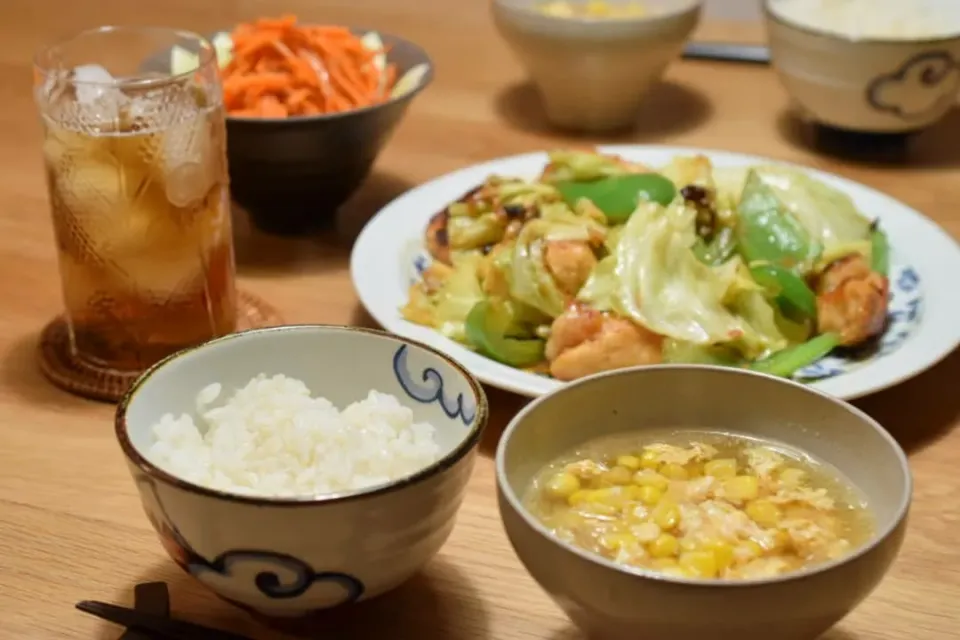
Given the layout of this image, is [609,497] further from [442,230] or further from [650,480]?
[442,230]

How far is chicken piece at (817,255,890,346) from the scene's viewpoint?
4.13 ft

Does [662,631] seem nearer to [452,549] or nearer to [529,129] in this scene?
[452,549]

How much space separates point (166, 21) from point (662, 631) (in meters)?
2.30

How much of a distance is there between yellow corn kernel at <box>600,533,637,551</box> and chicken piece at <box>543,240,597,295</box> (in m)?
0.51

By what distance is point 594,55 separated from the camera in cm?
192

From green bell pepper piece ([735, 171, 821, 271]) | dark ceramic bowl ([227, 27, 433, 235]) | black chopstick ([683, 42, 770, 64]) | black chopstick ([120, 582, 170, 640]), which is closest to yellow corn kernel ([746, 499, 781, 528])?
black chopstick ([120, 582, 170, 640])

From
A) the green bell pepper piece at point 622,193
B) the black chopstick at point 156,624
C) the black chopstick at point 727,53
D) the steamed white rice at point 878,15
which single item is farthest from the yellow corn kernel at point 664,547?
the black chopstick at point 727,53

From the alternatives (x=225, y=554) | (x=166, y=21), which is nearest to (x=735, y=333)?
(x=225, y=554)

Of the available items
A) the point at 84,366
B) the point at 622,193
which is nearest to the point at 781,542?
the point at 622,193

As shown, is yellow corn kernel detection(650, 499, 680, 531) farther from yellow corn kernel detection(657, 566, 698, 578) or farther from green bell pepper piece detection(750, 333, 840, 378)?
green bell pepper piece detection(750, 333, 840, 378)

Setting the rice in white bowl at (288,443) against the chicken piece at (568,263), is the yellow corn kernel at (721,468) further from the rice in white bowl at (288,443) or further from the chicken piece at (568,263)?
the chicken piece at (568,263)

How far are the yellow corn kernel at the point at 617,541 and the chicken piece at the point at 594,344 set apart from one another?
0.39 metres

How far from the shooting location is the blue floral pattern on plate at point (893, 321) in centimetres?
123

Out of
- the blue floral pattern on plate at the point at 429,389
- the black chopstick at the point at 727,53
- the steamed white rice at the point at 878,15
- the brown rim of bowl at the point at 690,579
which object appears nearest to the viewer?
the brown rim of bowl at the point at 690,579
